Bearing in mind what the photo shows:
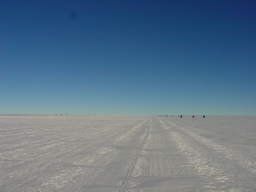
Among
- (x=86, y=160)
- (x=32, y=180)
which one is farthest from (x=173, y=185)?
(x=86, y=160)

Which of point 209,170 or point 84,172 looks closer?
point 84,172

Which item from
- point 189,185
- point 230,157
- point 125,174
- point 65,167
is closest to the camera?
point 189,185

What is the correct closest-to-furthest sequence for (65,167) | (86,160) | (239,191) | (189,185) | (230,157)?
(239,191)
(189,185)
(65,167)
(86,160)
(230,157)

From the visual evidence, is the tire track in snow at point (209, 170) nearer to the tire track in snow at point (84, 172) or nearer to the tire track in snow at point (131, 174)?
the tire track in snow at point (131, 174)

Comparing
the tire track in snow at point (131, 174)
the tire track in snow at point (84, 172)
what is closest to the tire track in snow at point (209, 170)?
the tire track in snow at point (131, 174)

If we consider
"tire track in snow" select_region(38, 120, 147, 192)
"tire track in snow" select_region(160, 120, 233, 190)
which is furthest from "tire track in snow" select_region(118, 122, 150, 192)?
"tire track in snow" select_region(160, 120, 233, 190)

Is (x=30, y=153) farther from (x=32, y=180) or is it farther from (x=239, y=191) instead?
(x=239, y=191)

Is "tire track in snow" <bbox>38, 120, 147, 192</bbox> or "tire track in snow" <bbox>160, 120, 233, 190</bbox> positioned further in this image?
"tire track in snow" <bbox>160, 120, 233, 190</bbox>

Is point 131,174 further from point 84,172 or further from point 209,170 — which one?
point 209,170

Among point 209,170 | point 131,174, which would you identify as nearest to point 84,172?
point 131,174

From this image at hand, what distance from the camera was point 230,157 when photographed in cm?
912

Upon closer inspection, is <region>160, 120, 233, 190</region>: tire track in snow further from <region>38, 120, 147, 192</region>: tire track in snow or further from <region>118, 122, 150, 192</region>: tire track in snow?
<region>38, 120, 147, 192</region>: tire track in snow

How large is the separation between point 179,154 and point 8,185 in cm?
590

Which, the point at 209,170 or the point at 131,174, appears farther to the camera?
the point at 209,170
